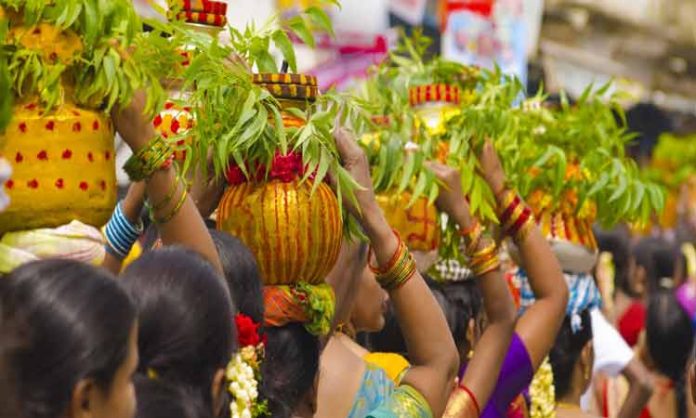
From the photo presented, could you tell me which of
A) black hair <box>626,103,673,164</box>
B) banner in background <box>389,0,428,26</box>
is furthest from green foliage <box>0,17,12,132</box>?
black hair <box>626,103,673,164</box>

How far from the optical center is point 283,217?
345 centimetres

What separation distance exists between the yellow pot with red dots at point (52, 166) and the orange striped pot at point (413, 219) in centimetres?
177

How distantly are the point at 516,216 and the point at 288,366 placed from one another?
1.54 m

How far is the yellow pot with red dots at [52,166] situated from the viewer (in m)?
2.90

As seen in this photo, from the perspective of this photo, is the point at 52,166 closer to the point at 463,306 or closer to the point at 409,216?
the point at 409,216

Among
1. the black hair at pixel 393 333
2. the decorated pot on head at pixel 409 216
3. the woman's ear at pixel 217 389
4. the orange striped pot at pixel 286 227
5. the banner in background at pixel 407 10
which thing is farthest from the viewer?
the banner in background at pixel 407 10

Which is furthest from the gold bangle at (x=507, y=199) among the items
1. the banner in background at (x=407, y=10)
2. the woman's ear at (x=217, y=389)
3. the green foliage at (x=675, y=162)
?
the green foliage at (x=675, y=162)

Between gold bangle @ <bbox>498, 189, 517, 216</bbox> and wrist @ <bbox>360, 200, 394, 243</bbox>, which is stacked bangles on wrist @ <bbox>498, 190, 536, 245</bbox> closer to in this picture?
gold bangle @ <bbox>498, 189, 517, 216</bbox>

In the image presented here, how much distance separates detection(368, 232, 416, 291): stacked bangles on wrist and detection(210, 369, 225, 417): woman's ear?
867 mm

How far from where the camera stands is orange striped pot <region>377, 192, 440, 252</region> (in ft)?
15.4

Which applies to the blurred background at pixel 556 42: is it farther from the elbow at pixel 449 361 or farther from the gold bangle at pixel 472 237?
the elbow at pixel 449 361

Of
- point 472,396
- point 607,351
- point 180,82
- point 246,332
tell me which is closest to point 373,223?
point 180,82

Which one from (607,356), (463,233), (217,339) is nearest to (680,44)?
(607,356)

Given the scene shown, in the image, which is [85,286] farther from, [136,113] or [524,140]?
[524,140]
